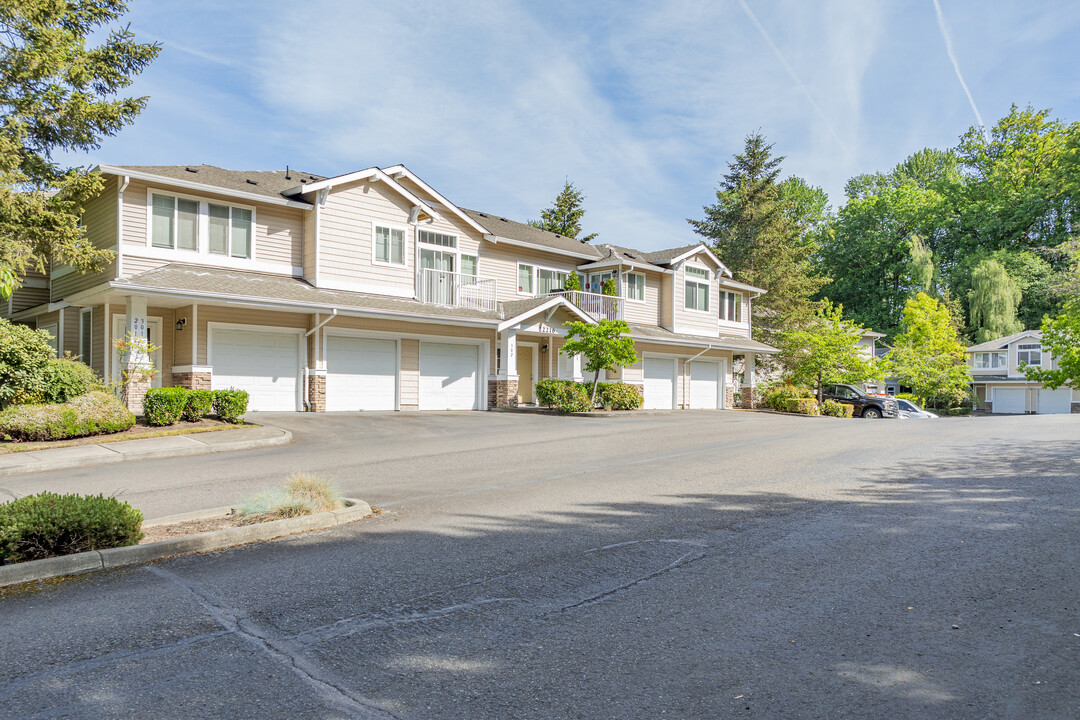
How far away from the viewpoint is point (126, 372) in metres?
17.2

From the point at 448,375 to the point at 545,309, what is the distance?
4171mm

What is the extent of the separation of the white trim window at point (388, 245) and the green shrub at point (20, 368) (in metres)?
10.0

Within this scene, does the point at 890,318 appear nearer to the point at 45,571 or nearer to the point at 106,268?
the point at 106,268

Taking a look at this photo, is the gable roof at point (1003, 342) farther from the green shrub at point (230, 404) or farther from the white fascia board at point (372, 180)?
the green shrub at point (230, 404)

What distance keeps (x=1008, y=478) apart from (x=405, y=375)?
17409 mm

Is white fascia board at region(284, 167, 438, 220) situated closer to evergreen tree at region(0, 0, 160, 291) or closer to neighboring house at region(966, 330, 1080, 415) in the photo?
evergreen tree at region(0, 0, 160, 291)

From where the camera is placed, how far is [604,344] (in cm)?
2358

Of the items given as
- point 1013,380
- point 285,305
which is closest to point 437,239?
point 285,305

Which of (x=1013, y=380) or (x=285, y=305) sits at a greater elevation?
(x=285, y=305)

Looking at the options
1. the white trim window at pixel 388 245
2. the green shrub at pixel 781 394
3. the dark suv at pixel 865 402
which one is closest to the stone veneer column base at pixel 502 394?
the white trim window at pixel 388 245

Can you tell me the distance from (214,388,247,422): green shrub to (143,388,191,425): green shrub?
2.71 ft

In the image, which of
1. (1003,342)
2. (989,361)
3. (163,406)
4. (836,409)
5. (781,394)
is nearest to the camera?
(163,406)

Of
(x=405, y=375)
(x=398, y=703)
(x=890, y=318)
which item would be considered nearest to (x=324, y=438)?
(x=405, y=375)

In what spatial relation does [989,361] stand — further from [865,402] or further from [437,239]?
[437,239]
